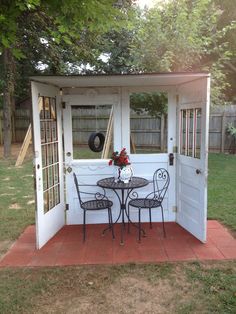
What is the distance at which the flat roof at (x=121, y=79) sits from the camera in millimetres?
3156

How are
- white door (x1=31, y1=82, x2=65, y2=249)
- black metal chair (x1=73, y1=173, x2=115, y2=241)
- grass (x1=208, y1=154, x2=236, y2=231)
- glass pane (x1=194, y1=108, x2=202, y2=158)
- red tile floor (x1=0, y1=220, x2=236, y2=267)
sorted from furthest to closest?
grass (x1=208, y1=154, x2=236, y2=231), black metal chair (x1=73, y1=173, x2=115, y2=241), glass pane (x1=194, y1=108, x2=202, y2=158), white door (x1=31, y1=82, x2=65, y2=249), red tile floor (x1=0, y1=220, x2=236, y2=267)

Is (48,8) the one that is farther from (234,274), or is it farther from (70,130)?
(234,274)

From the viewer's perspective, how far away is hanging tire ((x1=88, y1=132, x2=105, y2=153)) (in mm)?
4004

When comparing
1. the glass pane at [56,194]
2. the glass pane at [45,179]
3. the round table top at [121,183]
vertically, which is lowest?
the glass pane at [56,194]

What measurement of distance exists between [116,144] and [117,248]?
1435mm

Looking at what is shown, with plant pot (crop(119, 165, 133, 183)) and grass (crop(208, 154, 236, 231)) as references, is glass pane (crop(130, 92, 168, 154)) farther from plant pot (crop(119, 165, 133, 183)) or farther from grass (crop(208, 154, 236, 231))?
grass (crop(208, 154, 236, 231))

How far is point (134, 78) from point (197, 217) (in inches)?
73.4

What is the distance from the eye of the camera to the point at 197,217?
3.56m

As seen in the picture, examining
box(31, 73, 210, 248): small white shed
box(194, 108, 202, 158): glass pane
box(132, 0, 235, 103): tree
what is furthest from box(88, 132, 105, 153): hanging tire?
box(132, 0, 235, 103): tree

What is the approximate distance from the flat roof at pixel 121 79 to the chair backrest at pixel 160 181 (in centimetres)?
125

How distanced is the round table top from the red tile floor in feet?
2.27

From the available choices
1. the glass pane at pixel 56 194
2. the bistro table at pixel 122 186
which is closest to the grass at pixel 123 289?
the bistro table at pixel 122 186

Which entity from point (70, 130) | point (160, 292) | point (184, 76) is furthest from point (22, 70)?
point (160, 292)

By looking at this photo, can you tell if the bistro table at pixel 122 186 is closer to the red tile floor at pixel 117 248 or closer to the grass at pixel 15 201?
the red tile floor at pixel 117 248
